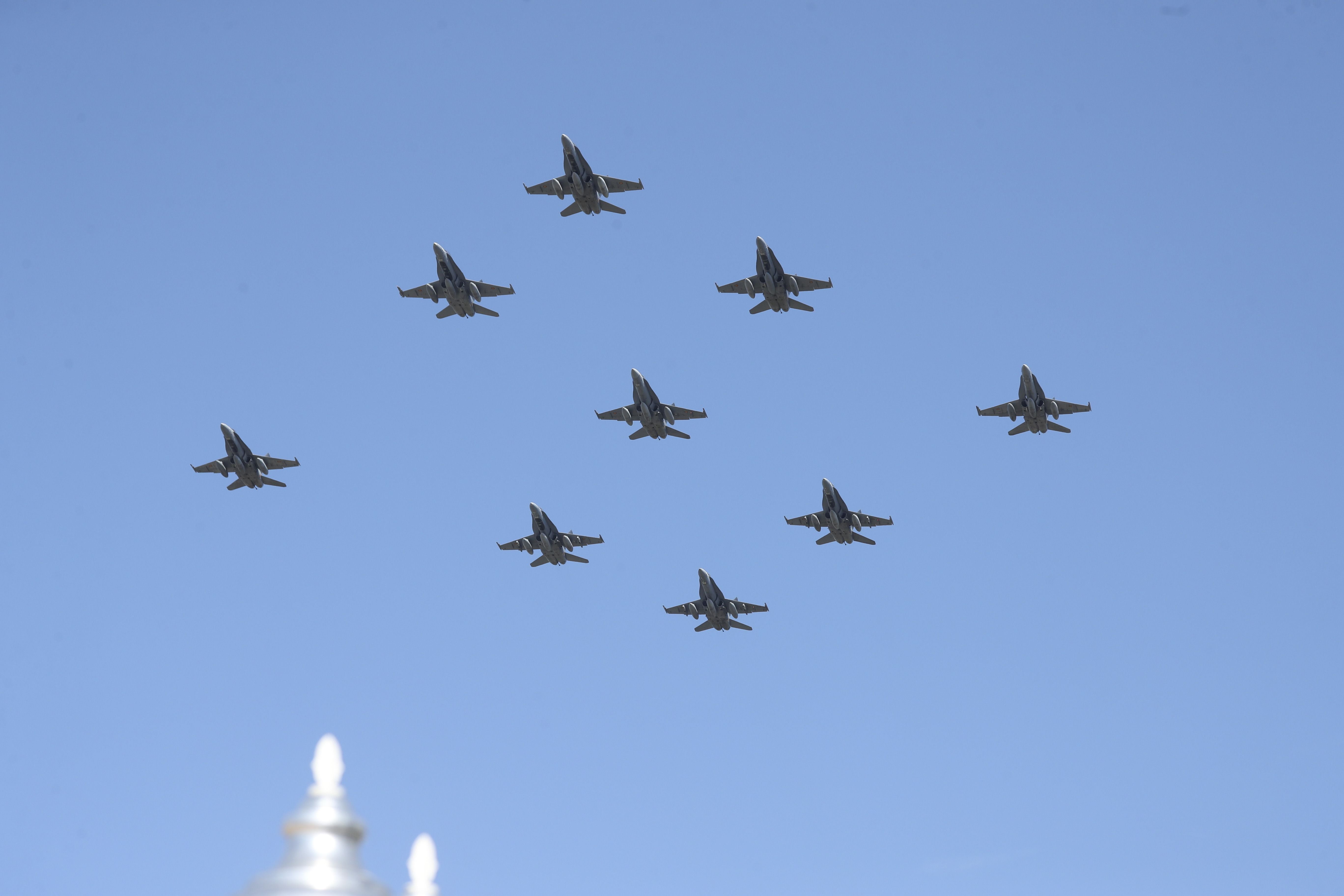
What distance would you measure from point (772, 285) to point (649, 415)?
40.6 ft

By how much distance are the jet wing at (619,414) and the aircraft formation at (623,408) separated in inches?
2.0

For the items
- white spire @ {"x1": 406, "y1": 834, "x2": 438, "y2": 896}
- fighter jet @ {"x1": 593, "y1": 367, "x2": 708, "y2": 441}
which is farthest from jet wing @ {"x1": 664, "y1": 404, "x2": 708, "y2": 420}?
white spire @ {"x1": 406, "y1": 834, "x2": 438, "y2": 896}

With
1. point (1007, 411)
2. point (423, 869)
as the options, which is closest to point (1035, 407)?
point (1007, 411)

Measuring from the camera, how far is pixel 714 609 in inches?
4200

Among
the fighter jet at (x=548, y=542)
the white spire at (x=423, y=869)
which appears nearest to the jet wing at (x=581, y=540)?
the fighter jet at (x=548, y=542)

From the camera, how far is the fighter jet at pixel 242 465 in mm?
95188

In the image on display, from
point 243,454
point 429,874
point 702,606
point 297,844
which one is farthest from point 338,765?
point 702,606

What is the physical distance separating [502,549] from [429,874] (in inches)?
3555

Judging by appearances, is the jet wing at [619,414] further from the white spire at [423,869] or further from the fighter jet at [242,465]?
the white spire at [423,869]

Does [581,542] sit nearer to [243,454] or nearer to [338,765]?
[243,454]

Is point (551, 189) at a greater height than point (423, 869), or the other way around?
point (551, 189)

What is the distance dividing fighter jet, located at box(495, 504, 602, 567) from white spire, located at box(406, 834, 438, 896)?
290ft

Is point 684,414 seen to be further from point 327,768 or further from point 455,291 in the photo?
point 327,768

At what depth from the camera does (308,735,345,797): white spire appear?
1115cm
